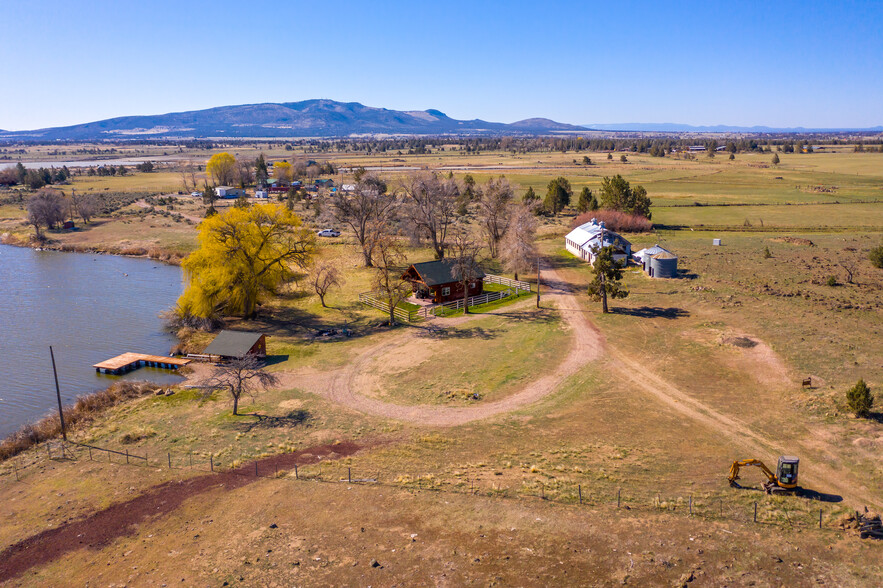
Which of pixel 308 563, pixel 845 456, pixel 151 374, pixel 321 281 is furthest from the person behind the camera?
pixel 321 281

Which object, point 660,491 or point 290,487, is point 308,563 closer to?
point 290,487

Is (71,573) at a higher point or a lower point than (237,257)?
lower

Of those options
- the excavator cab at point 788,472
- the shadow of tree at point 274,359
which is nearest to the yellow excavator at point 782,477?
the excavator cab at point 788,472

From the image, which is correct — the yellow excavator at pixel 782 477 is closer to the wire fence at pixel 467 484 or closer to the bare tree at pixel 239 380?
the wire fence at pixel 467 484

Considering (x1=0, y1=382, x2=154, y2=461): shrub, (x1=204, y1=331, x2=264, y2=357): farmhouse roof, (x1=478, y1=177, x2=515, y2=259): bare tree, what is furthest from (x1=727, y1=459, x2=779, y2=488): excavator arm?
(x1=478, y1=177, x2=515, y2=259): bare tree

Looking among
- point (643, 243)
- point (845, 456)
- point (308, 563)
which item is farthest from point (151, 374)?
point (643, 243)
